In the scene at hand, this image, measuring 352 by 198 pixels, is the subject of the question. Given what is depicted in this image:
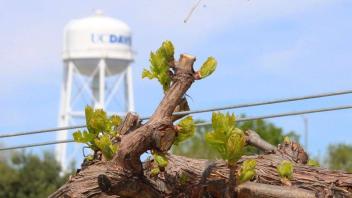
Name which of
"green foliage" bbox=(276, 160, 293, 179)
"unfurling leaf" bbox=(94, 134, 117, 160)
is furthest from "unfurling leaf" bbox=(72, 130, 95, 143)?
"green foliage" bbox=(276, 160, 293, 179)

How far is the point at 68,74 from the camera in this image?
58.3 meters

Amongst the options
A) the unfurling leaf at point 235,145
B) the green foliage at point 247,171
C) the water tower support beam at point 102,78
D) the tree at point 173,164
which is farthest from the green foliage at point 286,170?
the water tower support beam at point 102,78

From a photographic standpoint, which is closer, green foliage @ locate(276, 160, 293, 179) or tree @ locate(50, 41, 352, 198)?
tree @ locate(50, 41, 352, 198)

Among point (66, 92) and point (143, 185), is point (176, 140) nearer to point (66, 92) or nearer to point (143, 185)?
point (143, 185)

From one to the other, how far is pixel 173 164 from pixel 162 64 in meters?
0.58

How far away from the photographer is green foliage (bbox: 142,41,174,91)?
629 centimetres

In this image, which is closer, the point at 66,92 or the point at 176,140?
the point at 176,140

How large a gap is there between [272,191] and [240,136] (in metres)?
0.36

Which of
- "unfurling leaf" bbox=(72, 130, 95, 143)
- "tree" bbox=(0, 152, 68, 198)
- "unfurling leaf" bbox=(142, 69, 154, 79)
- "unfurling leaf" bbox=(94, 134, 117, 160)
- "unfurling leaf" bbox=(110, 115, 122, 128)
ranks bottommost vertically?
"tree" bbox=(0, 152, 68, 198)

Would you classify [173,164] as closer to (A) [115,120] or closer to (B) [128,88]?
(A) [115,120]

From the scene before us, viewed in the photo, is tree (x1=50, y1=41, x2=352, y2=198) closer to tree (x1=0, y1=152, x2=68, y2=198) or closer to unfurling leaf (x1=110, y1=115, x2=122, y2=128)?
unfurling leaf (x1=110, y1=115, x2=122, y2=128)

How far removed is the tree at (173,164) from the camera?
6.14m

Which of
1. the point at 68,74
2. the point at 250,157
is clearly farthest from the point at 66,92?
the point at 250,157

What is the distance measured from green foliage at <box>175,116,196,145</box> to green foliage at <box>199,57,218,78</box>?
301 mm
